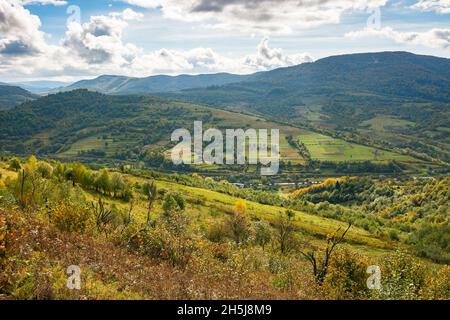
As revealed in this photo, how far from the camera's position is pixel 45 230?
21.1m

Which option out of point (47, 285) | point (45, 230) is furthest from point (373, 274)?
point (45, 230)

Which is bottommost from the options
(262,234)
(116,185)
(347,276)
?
(262,234)

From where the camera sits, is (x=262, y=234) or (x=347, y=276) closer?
(x=347, y=276)

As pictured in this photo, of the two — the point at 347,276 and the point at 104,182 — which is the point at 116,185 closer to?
the point at 104,182

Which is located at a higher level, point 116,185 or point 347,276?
point 347,276

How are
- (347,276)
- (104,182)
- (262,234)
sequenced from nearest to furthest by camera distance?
1. (347,276)
2. (262,234)
3. (104,182)

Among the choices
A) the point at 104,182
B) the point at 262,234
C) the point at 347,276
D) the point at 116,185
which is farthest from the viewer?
the point at 116,185

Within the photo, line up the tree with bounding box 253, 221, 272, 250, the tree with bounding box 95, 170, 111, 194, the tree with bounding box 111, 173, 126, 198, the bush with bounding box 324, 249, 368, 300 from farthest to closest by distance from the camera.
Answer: the tree with bounding box 111, 173, 126, 198, the tree with bounding box 95, 170, 111, 194, the tree with bounding box 253, 221, 272, 250, the bush with bounding box 324, 249, 368, 300

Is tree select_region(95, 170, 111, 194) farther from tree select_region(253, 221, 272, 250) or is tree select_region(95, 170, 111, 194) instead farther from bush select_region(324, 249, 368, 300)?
bush select_region(324, 249, 368, 300)

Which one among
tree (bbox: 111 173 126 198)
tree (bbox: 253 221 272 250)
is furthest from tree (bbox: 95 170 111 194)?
tree (bbox: 253 221 272 250)

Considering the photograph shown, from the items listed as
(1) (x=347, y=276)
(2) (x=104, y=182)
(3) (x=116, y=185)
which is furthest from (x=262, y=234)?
(2) (x=104, y=182)

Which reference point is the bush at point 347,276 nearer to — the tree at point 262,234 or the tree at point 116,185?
the tree at point 262,234
